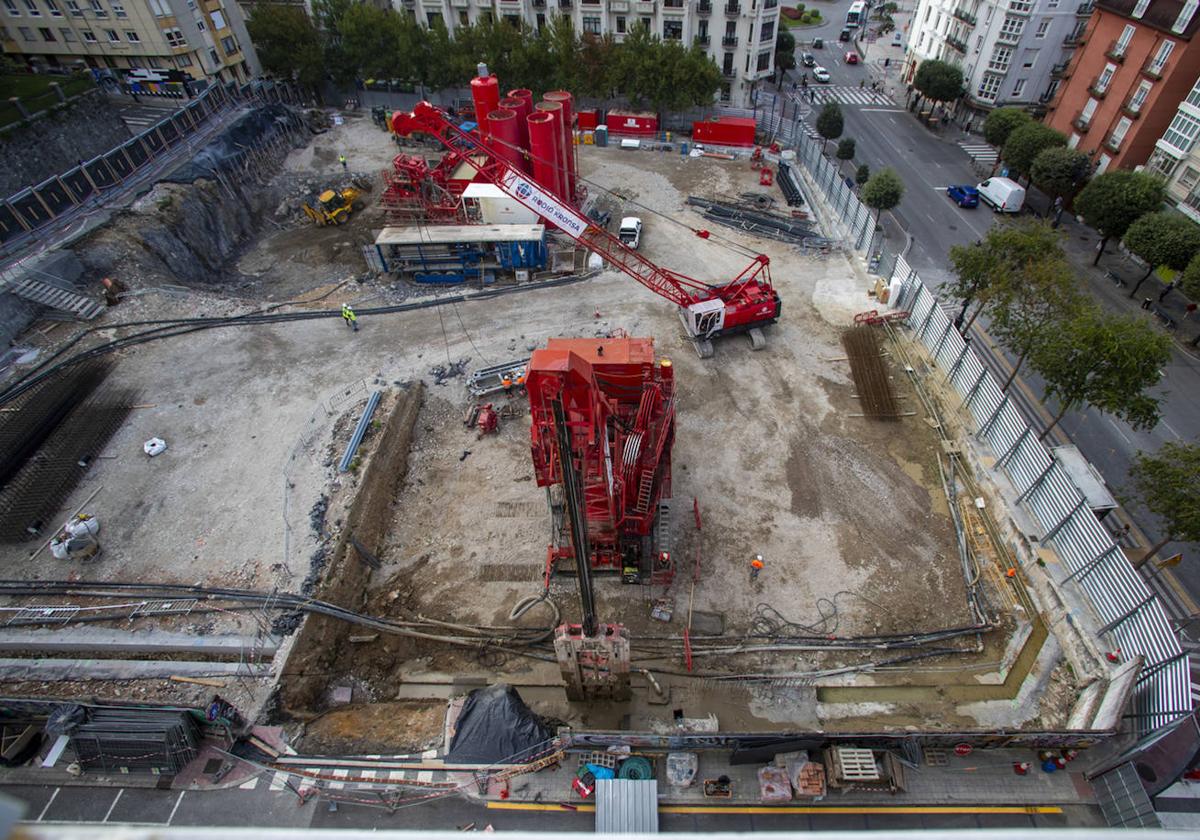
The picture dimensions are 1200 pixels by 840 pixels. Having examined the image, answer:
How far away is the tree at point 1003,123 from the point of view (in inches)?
1777

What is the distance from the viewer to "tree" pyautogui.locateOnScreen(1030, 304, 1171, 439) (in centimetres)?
2108

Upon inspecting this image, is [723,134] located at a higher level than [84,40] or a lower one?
lower

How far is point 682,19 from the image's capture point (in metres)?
51.5

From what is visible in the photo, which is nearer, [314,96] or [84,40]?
[84,40]

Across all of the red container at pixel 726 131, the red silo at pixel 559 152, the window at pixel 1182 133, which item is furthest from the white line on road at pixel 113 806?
the window at pixel 1182 133

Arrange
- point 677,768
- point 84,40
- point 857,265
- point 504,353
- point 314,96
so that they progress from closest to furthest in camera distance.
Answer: point 677,768, point 504,353, point 857,265, point 84,40, point 314,96

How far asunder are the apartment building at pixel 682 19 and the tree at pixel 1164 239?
32.4 metres

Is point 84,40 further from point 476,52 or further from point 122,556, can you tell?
point 122,556

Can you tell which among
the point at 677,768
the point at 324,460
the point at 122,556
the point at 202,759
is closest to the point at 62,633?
the point at 122,556

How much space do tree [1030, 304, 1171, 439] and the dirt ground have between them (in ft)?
17.6

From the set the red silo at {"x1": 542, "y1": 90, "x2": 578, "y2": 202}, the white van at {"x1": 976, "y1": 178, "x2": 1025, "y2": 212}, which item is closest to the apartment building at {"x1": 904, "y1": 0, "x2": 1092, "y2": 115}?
the white van at {"x1": 976, "y1": 178, "x2": 1025, "y2": 212}

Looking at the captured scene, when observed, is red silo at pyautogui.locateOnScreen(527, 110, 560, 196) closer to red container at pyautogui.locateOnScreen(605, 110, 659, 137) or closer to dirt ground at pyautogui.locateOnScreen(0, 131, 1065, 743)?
dirt ground at pyautogui.locateOnScreen(0, 131, 1065, 743)

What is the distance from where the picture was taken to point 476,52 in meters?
50.6

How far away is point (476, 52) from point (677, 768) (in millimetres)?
54826
